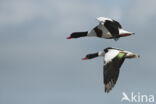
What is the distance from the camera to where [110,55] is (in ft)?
118

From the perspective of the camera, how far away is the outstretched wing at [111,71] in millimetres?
34250

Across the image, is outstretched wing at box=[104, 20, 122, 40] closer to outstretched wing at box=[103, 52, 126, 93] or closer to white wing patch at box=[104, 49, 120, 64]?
white wing patch at box=[104, 49, 120, 64]

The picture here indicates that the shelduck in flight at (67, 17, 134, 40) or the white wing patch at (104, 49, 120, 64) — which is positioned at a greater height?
the shelduck in flight at (67, 17, 134, 40)

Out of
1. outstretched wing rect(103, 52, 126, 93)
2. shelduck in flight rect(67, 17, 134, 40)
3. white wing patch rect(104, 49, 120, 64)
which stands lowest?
outstretched wing rect(103, 52, 126, 93)

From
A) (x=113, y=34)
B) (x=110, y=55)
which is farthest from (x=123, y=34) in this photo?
(x=110, y=55)

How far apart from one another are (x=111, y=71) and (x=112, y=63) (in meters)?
0.60

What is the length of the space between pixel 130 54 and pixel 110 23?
3.97 meters

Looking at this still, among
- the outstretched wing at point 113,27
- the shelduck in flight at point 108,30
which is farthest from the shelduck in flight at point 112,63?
the shelduck in flight at point 108,30

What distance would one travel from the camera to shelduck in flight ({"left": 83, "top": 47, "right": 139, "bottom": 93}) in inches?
1350

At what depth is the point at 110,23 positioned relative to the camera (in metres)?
40.6

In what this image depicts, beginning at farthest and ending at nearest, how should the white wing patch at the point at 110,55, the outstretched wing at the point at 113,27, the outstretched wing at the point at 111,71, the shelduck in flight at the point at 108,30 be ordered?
the shelduck in flight at the point at 108,30
the outstretched wing at the point at 113,27
the white wing patch at the point at 110,55
the outstretched wing at the point at 111,71

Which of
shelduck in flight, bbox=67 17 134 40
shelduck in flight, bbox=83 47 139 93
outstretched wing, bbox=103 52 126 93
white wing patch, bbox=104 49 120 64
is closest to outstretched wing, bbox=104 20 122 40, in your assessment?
shelduck in flight, bbox=67 17 134 40

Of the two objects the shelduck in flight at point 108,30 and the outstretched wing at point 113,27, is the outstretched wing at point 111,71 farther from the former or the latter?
the shelduck in flight at point 108,30

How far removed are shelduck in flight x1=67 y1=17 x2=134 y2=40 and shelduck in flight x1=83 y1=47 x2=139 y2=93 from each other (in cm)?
215
